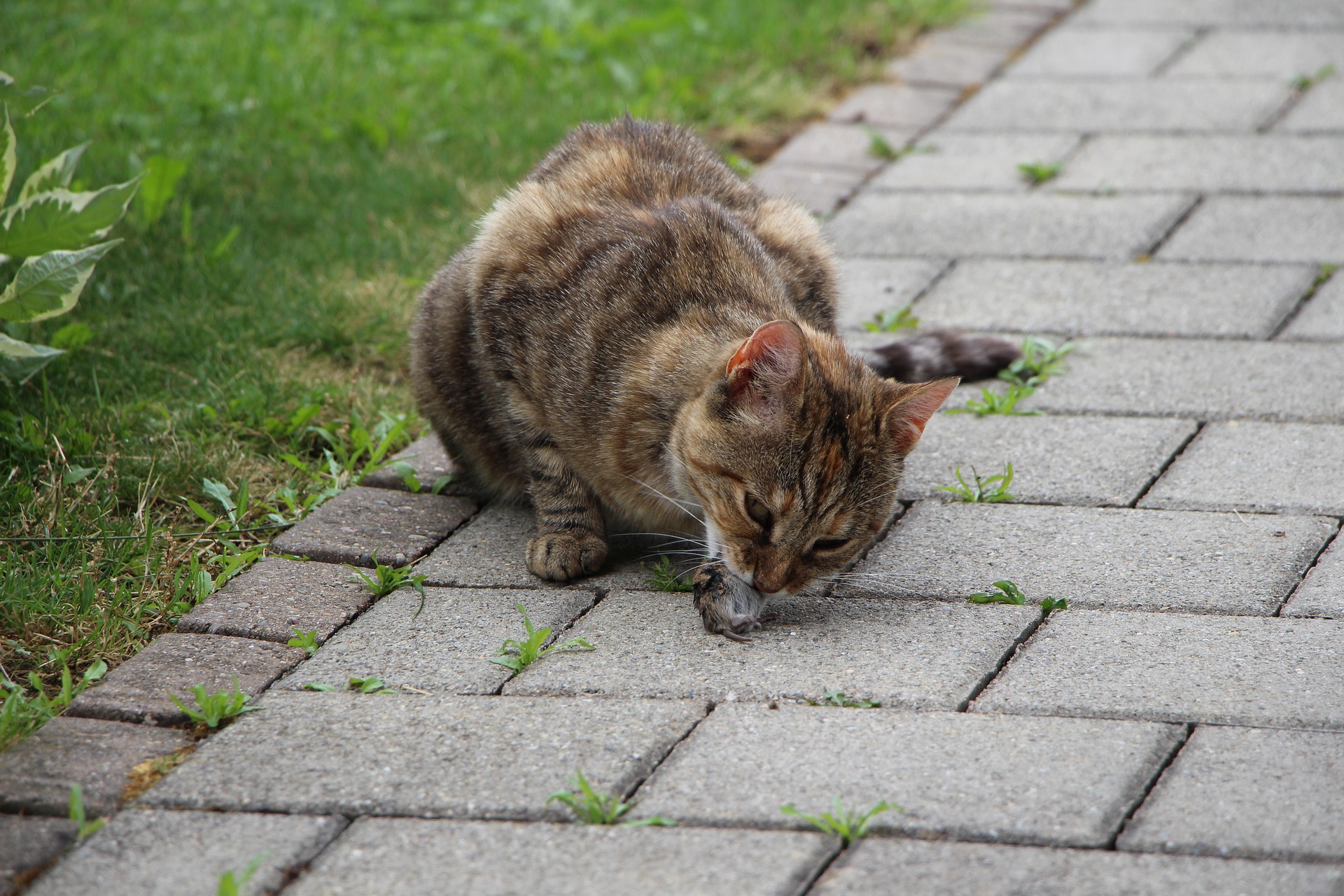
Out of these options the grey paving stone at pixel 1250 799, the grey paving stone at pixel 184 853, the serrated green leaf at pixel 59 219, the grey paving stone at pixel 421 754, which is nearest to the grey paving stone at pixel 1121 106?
the serrated green leaf at pixel 59 219

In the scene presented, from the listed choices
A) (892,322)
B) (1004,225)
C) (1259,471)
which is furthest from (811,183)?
(1259,471)

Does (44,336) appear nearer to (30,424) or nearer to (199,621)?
(30,424)

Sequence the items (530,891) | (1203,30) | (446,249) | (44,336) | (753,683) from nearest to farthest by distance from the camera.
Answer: (530,891)
(753,683)
(44,336)
(446,249)
(1203,30)

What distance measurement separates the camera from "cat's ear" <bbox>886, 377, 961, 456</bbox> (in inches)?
119

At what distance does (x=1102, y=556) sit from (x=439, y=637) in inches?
57.1

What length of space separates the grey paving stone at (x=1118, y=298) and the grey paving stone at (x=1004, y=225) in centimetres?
13

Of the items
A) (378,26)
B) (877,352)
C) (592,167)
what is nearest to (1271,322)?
(877,352)

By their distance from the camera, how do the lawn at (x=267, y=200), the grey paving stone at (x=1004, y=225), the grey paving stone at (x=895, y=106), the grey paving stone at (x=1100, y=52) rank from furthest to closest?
the grey paving stone at (x=1100, y=52) < the grey paving stone at (x=895, y=106) < the grey paving stone at (x=1004, y=225) < the lawn at (x=267, y=200)

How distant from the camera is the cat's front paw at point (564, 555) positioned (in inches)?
129

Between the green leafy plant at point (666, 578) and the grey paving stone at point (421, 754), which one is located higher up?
the grey paving stone at point (421, 754)

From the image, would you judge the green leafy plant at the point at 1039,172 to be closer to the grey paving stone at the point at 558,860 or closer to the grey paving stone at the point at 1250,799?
the grey paving stone at the point at 1250,799

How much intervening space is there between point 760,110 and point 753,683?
3.78 metres

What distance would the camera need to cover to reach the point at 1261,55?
6.57 meters

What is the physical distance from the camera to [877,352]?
12.7 feet
